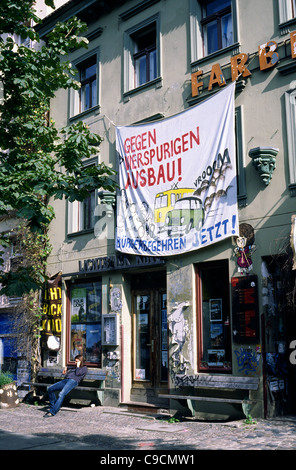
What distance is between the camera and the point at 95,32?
15.9m

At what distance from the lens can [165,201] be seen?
1276cm

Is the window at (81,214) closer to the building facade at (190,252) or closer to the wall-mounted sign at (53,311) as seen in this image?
the building facade at (190,252)

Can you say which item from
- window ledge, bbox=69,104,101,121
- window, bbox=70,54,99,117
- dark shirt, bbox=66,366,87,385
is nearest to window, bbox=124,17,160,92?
window ledge, bbox=69,104,101,121

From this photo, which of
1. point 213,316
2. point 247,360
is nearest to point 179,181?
point 213,316

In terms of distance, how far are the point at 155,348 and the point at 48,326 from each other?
13.3ft

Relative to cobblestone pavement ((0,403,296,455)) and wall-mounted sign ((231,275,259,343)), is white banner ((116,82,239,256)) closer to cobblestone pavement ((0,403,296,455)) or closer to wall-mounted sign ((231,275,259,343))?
wall-mounted sign ((231,275,259,343))

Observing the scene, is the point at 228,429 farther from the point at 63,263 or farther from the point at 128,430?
the point at 63,263

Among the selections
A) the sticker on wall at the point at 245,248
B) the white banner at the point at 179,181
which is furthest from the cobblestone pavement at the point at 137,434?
the white banner at the point at 179,181

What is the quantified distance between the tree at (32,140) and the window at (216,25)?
12.2ft

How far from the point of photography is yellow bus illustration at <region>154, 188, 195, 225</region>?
12.4 meters

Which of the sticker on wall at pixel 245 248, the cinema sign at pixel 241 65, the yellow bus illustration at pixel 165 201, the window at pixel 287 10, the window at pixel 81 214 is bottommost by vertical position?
the sticker on wall at pixel 245 248

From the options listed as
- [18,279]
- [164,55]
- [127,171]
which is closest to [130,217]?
[127,171]

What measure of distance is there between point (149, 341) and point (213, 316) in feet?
7.58

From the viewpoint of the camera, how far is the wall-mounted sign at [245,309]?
1064 centimetres
